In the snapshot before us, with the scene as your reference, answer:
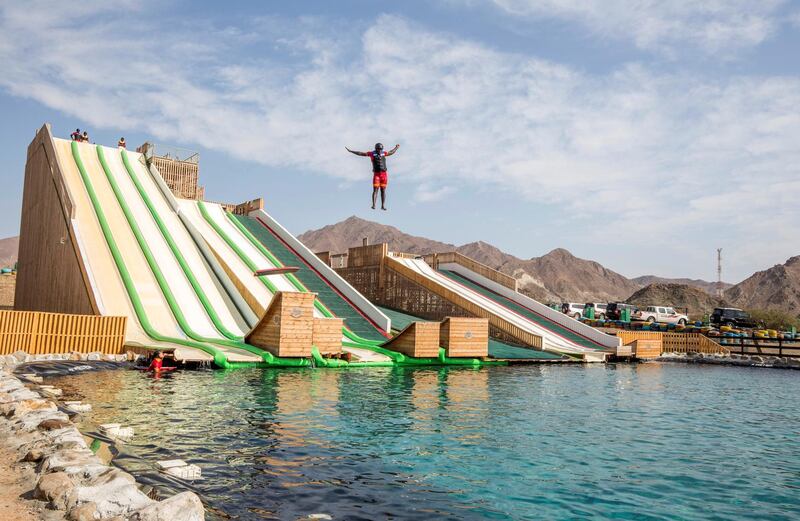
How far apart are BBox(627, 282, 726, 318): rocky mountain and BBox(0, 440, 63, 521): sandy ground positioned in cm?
8670

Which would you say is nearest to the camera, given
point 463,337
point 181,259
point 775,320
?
point 463,337

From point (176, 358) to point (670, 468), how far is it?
13247 millimetres

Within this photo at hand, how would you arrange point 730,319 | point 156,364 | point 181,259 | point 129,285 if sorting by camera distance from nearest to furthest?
point 156,364, point 129,285, point 181,259, point 730,319

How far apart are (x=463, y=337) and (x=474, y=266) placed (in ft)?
54.5

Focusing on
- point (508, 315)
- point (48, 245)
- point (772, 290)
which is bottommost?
point (508, 315)

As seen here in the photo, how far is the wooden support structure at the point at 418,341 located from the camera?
71.8 feet

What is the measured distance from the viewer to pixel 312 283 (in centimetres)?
2900

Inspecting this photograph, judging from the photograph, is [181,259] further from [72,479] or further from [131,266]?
[72,479]

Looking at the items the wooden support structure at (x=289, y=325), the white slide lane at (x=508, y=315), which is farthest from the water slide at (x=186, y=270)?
the white slide lane at (x=508, y=315)

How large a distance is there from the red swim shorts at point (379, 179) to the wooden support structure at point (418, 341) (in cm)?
538

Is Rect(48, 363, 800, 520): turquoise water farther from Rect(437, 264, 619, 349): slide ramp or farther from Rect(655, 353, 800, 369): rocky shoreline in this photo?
Rect(655, 353, 800, 369): rocky shoreline

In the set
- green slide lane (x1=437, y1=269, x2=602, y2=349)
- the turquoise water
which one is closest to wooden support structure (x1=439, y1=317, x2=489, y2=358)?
the turquoise water

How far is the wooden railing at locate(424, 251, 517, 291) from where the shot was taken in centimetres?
3703

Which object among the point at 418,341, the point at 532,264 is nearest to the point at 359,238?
the point at 532,264
